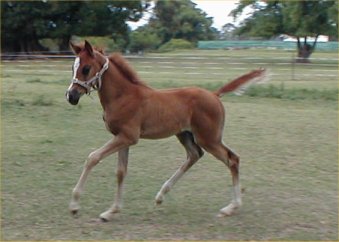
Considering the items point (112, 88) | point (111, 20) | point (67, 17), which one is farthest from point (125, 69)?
point (67, 17)

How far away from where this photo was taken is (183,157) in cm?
823

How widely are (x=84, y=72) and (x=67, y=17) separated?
38593mm

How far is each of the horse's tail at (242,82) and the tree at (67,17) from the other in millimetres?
34222

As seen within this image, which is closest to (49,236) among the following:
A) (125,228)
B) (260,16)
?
(125,228)

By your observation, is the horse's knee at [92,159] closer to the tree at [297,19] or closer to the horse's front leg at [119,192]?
the horse's front leg at [119,192]

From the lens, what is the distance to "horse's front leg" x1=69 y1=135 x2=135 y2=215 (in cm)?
522

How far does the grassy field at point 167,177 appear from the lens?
514cm

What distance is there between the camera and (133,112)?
5445 millimetres

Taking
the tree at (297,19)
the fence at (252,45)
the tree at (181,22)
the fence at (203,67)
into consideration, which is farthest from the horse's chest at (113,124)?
the fence at (252,45)

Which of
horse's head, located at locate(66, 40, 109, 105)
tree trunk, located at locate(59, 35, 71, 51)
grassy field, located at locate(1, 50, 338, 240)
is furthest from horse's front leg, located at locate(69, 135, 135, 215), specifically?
tree trunk, located at locate(59, 35, 71, 51)

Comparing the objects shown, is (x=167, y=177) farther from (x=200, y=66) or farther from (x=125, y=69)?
(x=200, y=66)

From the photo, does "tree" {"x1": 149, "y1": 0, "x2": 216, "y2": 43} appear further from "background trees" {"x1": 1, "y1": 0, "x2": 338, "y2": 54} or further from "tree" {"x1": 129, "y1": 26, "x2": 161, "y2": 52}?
"background trees" {"x1": 1, "y1": 0, "x2": 338, "y2": 54}

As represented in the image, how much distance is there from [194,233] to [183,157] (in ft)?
10.6

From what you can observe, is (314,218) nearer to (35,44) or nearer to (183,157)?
(183,157)
